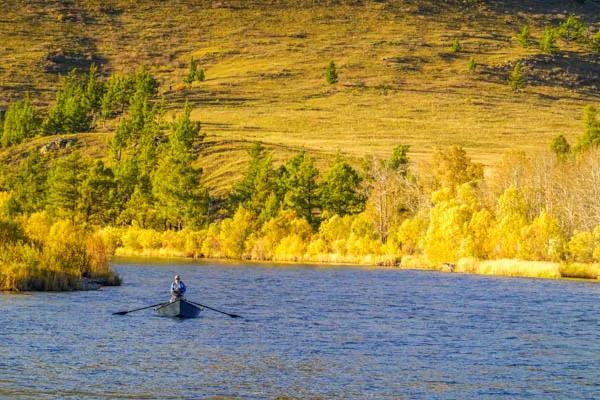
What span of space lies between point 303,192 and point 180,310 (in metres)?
59.3

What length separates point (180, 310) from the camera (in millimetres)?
50594

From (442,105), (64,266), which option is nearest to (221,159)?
(442,105)

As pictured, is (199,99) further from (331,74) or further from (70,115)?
(70,115)

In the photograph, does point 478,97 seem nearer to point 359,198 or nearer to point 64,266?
point 359,198

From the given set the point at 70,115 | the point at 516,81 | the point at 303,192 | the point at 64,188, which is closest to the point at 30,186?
the point at 64,188

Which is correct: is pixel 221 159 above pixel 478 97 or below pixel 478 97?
below

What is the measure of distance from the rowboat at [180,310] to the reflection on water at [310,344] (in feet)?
1.92

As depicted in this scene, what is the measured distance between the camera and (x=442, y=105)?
599 ft

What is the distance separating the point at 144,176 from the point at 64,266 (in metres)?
63.3

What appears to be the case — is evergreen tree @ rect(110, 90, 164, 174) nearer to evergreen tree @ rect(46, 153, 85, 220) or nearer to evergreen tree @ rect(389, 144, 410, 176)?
evergreen tree @ rect(46, 153, 85, 220)

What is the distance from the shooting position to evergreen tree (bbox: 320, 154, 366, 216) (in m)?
108

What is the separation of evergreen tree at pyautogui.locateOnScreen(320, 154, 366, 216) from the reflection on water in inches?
1594

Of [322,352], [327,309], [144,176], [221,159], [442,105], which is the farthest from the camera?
[442,105]

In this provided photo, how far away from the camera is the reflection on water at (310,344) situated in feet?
110
